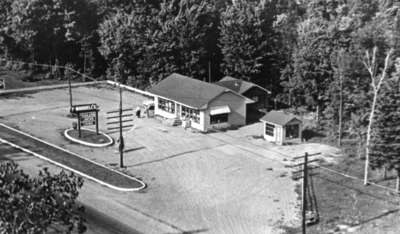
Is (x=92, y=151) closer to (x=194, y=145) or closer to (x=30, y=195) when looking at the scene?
(x=194, y=145)

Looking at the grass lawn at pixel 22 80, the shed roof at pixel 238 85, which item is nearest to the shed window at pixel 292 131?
the shed roof at pixel 238 85

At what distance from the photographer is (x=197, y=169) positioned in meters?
41.1

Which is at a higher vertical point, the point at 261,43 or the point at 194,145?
the point at 261,43

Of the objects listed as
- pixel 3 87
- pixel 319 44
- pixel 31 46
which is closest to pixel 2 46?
pixel 31 46

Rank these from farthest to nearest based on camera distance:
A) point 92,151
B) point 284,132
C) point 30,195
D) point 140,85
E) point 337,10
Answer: point 337,10, point 140,85, point 284,132, point 92,151, point 30,195

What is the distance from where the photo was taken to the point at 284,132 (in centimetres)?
4691

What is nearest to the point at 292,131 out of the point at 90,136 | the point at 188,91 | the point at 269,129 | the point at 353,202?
the point at 269,129

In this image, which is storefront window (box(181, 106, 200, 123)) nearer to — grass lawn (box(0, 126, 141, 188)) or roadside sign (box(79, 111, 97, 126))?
roadside sign (box(79, 111, 97, 126))

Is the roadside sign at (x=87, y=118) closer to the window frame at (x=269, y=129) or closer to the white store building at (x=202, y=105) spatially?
the white store building at (x=202, y=105)

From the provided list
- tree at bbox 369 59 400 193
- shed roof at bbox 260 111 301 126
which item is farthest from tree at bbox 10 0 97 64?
tree at bbox 369 59 400 193

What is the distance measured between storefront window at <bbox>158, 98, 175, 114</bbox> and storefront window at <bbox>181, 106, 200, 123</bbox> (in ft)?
4.94

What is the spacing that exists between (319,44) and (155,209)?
87.6 feet

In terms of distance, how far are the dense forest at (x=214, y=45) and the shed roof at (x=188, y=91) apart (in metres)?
6.62

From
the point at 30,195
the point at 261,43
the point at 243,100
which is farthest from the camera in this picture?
the point at 261,43
